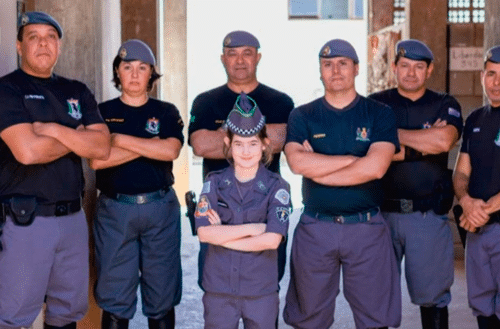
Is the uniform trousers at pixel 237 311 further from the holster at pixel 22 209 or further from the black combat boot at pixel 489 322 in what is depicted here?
the black combat boot at pixel 489 322

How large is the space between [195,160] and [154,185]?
13.8 metres

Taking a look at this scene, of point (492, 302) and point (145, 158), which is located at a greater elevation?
point (145, 158)

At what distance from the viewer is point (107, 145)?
135 inches

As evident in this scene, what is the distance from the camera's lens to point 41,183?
3203 millimetres

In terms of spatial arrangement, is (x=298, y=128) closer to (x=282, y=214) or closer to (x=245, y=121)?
(x=245, y=121)

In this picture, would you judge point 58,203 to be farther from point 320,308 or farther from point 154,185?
point 320,308

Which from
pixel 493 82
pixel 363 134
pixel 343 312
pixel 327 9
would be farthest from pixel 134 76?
pixel 327 9

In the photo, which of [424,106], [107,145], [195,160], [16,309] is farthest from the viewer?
[195,160]

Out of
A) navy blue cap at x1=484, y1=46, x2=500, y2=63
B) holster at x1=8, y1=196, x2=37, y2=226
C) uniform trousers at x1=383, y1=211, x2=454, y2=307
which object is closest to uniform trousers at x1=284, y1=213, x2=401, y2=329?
uniform trousers at x1=383, y1=211, x2=454, y2=307

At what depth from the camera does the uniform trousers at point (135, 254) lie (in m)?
3.74

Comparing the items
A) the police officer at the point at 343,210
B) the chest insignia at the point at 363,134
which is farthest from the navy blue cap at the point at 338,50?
the chest insignia at the point at 363,134

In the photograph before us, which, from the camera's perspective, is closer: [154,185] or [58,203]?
[58,203]

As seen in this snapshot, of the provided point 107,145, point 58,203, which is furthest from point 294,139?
point 58,203

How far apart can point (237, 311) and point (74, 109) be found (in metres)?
1.12
